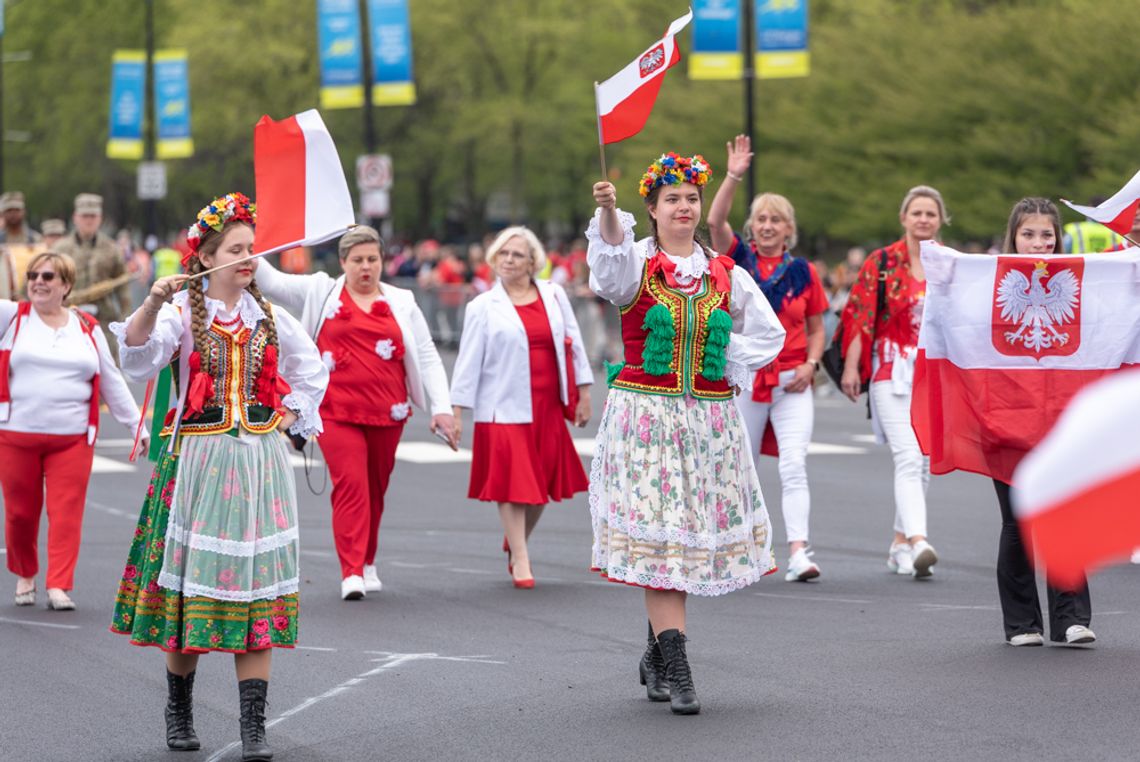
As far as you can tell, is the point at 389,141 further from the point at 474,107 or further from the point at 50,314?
the point at 50,314

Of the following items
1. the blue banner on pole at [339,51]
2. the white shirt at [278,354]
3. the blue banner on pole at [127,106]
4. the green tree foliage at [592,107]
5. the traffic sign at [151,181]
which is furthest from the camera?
the traffic sign at [151,181]

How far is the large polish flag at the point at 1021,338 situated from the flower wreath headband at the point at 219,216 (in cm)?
289

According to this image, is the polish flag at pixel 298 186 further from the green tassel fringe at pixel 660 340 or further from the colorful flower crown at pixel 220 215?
the green tassel fringe at pixel 660 340

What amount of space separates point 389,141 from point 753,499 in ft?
179

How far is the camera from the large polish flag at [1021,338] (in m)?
8.41

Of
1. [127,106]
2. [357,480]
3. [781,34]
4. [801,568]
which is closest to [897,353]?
[801,568]

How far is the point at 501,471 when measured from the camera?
10.9 metres

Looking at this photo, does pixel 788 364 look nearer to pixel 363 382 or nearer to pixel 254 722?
pixel 363 382

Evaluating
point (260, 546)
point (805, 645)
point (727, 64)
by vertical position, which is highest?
point (727, 64)

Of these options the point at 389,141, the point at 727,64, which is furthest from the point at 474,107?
the point at 727,64

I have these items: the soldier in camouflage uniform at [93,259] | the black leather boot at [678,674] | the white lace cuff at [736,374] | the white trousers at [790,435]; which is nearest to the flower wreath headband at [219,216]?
the white lace cuff at [736,374]

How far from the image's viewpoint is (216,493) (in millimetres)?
6738

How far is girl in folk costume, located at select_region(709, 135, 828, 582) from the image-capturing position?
419 inches

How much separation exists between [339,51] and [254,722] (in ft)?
102
